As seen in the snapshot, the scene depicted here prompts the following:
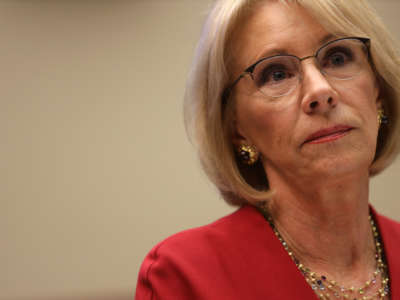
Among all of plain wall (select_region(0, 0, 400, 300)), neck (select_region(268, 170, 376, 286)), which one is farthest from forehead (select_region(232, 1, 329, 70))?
plain wall (select_region(0, 0, 400, 300))

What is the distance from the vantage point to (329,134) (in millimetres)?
1162

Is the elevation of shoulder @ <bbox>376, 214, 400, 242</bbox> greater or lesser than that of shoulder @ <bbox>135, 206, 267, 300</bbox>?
lesser

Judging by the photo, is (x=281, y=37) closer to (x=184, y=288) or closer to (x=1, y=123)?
(x=184, y=288)

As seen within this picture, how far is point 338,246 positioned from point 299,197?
179mm

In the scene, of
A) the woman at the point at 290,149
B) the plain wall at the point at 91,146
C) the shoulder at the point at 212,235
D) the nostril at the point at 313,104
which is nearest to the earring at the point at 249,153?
the woman at the point at 290,149

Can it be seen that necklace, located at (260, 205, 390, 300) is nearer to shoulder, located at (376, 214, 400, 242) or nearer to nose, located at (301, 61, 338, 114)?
shoulder, located at (376, 214, 400, 242)

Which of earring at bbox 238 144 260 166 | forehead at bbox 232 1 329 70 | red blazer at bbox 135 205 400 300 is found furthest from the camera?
earring at bbox 238 144 260 166

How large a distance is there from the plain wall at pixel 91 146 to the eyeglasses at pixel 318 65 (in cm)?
154

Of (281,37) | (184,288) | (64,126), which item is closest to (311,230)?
(184,288)

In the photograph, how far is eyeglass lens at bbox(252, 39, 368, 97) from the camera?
1228 millimetres

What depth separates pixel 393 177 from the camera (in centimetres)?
299

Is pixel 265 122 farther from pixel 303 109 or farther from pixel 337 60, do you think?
pixel 337 60

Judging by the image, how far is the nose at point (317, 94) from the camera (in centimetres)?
115

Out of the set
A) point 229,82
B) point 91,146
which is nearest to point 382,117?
point 229,82
